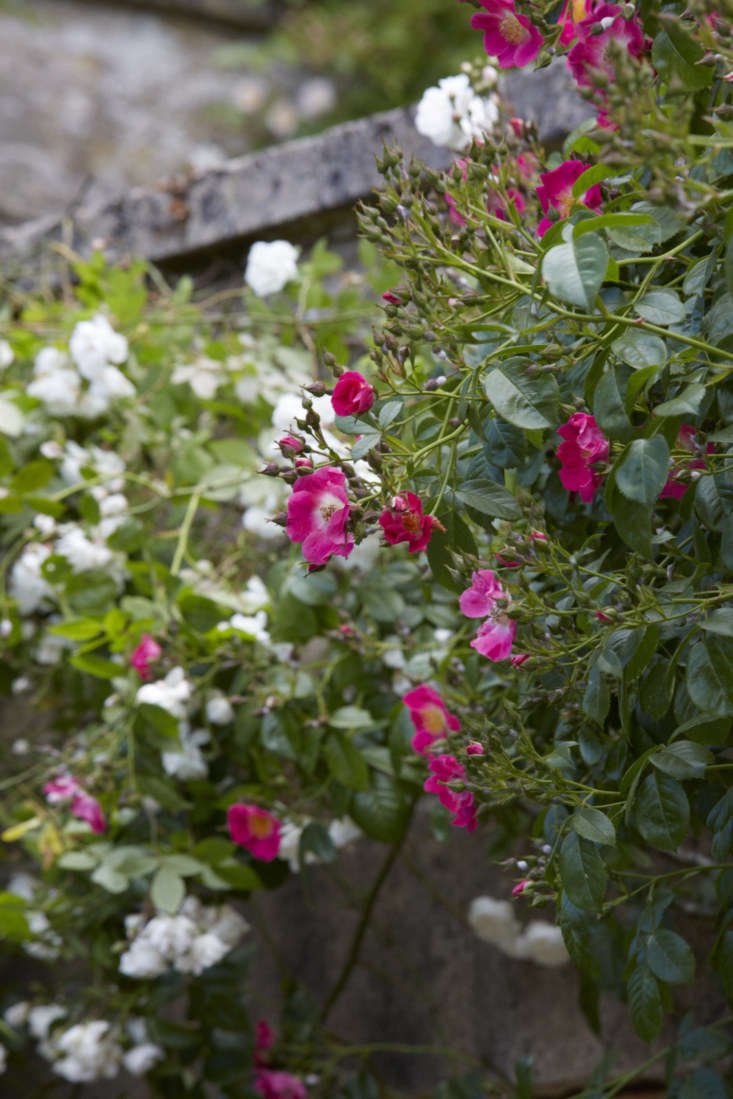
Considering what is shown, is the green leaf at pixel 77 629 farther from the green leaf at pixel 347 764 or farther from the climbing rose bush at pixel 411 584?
the green leaf at pixel 347 764

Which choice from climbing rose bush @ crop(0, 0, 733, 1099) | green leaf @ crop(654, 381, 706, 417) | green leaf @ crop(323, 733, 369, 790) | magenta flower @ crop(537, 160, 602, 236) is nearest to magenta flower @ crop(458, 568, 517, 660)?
climbing rose bush @ crop(0, 0, 733, 1099)

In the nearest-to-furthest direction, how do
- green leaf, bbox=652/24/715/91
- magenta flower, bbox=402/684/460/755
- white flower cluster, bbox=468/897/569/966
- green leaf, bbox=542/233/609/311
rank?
green leaf, bbox=542/233/609/311 → green leaf, bbox=652/24/715/91 → magenta flower, bbox=402/684/460/755 → white flower cluster, bbox=468/897/569/966

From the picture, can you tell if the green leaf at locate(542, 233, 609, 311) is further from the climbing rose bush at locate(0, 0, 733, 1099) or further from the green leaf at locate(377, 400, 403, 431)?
the green leaf at locate(377, 400, 403, 431)

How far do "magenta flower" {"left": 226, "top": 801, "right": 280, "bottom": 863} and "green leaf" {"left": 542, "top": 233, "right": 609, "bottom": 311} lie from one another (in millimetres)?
809

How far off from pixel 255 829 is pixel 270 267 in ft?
2.59

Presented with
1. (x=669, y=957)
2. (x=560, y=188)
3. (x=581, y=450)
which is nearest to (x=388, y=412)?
(x=581, y=450)

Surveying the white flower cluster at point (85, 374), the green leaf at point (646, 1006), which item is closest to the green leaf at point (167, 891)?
the green leaf at point (646, 1006)

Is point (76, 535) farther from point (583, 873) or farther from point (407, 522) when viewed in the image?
point (583, 873)

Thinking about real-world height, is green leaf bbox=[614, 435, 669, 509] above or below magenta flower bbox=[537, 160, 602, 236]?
below

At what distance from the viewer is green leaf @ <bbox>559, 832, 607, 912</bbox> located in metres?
0.76

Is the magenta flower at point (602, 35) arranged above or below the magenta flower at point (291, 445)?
Result: above

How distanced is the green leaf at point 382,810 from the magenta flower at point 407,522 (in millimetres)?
513

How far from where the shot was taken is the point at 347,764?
3.96 ft

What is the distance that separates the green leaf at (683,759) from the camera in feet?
2.47
